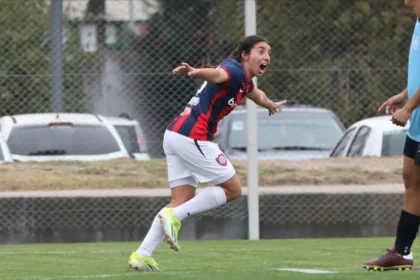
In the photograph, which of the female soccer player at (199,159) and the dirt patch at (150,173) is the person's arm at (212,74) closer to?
the female soccer player at (199,159)

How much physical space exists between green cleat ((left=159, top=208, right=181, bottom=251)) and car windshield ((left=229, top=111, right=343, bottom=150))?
5.83 m

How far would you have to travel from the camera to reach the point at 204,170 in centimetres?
809

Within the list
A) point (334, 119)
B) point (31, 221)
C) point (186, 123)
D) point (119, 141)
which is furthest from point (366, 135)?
point (186, 123)

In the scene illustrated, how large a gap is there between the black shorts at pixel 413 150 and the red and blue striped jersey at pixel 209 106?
4.01 feet

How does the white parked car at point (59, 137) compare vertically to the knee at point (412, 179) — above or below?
below

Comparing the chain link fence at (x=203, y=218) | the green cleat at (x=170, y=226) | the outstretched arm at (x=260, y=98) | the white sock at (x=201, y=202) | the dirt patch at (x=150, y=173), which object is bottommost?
the chain link fence at (x=203, y=218)

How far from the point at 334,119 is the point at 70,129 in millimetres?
3079

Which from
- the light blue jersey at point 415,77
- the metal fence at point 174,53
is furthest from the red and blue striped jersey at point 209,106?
the metal fence at point 174,53

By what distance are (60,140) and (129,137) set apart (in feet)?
2.68

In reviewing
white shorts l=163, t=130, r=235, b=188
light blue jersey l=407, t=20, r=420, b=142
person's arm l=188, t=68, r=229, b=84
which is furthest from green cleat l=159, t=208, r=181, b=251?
light blue jersey l=407, t=20, r=420, b=142

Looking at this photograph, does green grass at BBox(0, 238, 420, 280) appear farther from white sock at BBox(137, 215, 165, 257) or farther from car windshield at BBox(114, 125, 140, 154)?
car windshield at BBox(114, 125, 140, 154)

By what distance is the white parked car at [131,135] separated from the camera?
13688 mm

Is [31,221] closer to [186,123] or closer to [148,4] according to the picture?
[148,4]

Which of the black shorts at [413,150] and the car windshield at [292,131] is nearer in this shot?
the black shorts at [413,150]
